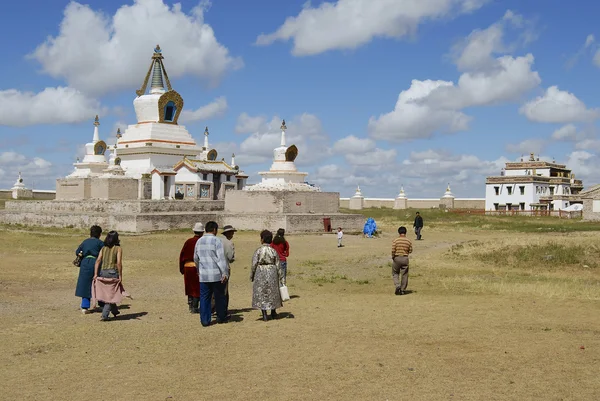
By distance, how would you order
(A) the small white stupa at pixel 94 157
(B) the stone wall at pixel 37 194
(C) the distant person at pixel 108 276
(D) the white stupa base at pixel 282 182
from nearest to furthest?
(C) the distant person at pixel 108 276
(D) the white stupa base at pixel 282 182
(A) the small white stupa at pixel 94 157
(B) the stone wall at pixel 37 194

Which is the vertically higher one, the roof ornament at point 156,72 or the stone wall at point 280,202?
the roof ornament at point 156,72

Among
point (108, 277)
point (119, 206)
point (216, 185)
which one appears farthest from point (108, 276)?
point (216, 185)

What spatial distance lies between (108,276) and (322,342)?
395cm

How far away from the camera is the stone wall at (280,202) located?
32594 millimetres

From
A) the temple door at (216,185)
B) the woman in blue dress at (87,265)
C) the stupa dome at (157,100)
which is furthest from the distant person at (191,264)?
the stupa dome at (157,100)

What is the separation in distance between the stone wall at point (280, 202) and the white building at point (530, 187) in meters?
36.4

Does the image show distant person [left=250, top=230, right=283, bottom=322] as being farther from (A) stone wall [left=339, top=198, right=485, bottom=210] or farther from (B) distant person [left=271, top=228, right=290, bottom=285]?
(A) stone wall [left=339, top=198, right=485, bottom=210]

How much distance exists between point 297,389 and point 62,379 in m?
2.69

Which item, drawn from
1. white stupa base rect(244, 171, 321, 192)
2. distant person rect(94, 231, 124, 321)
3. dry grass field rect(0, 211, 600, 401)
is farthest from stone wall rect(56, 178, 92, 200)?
distant person rect(94, 231, 124, 321)

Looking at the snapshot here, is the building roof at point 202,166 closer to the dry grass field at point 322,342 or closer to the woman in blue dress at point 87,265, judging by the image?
the dry grass field at point 322,342

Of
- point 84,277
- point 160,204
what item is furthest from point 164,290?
point 160,204

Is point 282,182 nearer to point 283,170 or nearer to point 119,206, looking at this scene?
point 283,170

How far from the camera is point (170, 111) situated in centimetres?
4156

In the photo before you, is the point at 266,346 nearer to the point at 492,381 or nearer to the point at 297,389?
the point at 297,389
